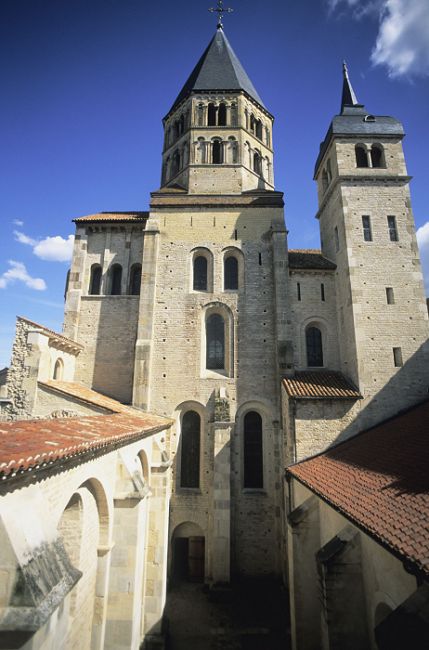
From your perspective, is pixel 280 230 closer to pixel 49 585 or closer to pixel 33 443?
pixel 33 443

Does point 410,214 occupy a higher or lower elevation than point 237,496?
higher

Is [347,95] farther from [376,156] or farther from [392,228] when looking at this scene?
[392,228]

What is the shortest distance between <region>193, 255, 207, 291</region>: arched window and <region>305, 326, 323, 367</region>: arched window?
5224 millimetres

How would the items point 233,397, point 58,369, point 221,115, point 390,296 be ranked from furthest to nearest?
point 221,115 < point 233,397 < point 58,369 < point 390,296

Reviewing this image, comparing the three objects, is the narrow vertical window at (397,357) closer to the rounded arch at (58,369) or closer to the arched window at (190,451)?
the arched window at (190,451)

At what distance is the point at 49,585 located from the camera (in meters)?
3.99

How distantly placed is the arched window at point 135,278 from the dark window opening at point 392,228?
454 inches

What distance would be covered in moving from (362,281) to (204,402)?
26.9 feet

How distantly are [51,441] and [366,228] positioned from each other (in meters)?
14.5

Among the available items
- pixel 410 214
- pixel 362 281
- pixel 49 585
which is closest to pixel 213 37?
pixel 410 214

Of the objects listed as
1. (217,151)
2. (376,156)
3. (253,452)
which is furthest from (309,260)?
(253,452)

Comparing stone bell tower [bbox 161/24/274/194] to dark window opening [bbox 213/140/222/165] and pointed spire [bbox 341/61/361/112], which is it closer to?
dark window opening [bbox 213/140/222/165]

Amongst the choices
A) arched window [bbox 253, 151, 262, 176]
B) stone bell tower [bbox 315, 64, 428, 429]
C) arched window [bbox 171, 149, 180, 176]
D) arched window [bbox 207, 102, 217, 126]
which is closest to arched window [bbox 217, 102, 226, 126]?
arched window [bbox 207, 102, 217, 126]

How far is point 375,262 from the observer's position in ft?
47.8
